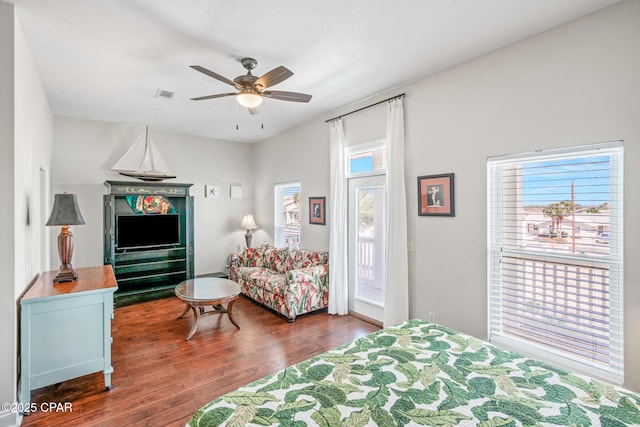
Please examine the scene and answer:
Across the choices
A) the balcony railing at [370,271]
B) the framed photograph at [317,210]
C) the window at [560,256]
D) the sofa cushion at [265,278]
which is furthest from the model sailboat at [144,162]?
the window at [560,256]

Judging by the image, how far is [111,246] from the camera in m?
4.89

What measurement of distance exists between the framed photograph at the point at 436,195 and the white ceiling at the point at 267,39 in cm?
112

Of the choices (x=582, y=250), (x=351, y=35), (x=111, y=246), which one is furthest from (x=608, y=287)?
(x=111, y=246)

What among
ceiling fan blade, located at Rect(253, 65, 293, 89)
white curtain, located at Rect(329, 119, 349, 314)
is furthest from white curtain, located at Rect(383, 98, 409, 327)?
ceiling fan blade, located at Rect(253, 65, 293, 89)

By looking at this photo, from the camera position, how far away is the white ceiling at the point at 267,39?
2.17 m

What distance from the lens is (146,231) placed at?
530 centimetres

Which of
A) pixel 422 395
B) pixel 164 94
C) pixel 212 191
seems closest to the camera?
pixel 422 395

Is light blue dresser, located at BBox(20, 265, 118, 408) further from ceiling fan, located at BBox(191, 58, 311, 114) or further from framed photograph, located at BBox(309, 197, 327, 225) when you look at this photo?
framed photograph, located at BBox(309, 197, 327, 225)

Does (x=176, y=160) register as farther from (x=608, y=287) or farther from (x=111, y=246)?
(x=608, y=287)

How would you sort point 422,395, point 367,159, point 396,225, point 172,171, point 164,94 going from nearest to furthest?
1. point 422,395
2. point 396,225
3. point 164,94
4. point 367,159
5. point 172,171

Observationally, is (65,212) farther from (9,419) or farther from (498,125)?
(498,125)

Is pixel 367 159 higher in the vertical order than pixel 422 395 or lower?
higher

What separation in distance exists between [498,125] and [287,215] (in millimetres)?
3917

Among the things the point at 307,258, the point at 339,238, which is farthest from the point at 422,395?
the point at 307,258
